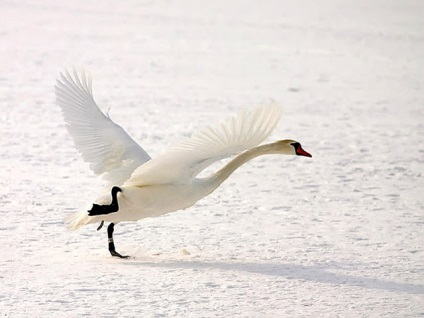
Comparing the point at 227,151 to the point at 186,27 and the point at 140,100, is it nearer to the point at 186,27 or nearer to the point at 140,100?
the point at 140,100

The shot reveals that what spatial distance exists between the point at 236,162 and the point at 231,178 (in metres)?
2.31

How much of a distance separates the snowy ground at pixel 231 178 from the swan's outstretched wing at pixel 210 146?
49 centimetres

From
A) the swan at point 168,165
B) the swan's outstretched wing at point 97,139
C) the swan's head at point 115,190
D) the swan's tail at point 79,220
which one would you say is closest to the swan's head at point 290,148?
the swan at point 168,165

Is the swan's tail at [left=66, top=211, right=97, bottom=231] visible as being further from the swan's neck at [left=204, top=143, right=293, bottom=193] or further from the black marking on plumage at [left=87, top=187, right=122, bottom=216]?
the swan's neck at [left=204, top=143, right=293, bottom=193]

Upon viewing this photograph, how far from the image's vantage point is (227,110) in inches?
425

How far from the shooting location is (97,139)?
19.5 ft

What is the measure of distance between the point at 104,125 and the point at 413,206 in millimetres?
2332

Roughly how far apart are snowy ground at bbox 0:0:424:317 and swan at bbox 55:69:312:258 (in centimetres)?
30

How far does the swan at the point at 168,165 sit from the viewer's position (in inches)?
201

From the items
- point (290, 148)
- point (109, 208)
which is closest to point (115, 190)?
point (109, 208)

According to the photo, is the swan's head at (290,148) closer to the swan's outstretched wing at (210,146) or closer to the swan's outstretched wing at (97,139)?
the swan's outstretched wing at (210,146)

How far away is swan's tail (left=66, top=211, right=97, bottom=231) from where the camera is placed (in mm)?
5488

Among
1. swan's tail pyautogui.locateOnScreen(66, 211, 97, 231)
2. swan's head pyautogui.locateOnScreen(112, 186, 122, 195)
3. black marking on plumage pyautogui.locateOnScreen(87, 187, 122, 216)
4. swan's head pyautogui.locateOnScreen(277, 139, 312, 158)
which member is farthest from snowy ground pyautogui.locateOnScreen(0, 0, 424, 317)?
swan's head pyautogui.locateOnScreen(277, 139, 312, 158)

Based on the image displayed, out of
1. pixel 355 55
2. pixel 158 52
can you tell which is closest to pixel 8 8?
pixel 158 52
